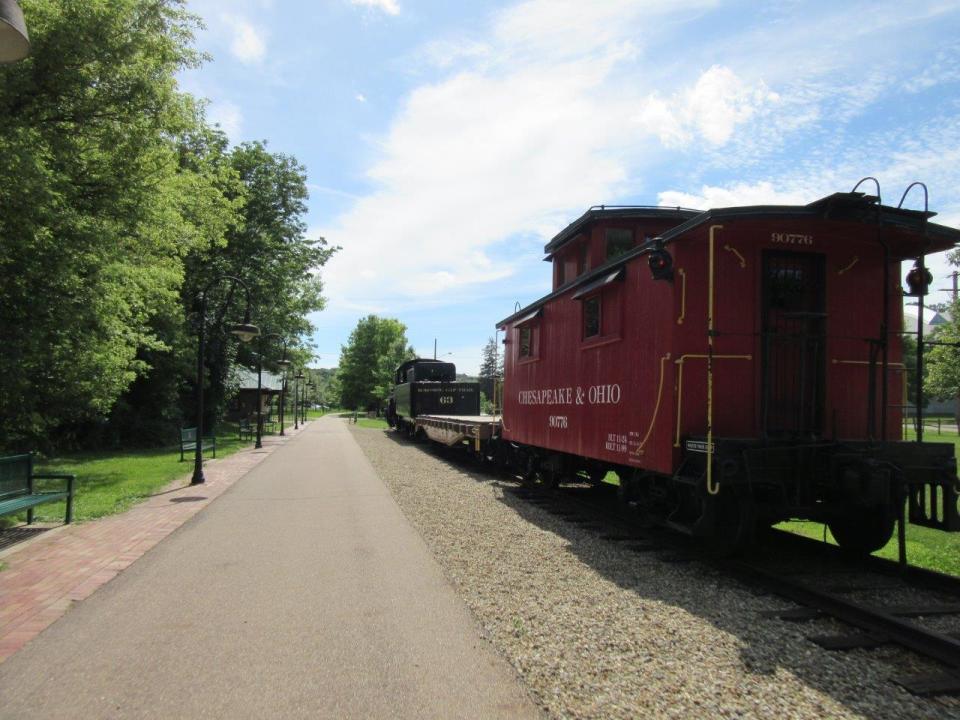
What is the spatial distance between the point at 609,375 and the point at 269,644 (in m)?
5.06

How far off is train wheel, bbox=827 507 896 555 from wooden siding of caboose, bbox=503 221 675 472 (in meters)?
1.91

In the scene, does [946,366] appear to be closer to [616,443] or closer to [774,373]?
[774,373]

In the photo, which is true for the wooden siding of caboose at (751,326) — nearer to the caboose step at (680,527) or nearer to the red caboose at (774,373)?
the red caboose at (774,373)

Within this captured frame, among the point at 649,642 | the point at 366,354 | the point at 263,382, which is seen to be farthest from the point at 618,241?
the point at 366,354

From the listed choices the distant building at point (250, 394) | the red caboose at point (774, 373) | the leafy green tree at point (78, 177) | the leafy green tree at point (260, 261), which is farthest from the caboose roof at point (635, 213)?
the distant building at point (250, 394)

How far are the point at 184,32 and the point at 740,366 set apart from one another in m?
10.5

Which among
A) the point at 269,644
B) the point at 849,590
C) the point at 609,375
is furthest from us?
the point at 609,375

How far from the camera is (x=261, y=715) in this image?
11.1 ft

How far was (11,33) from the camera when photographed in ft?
11.9

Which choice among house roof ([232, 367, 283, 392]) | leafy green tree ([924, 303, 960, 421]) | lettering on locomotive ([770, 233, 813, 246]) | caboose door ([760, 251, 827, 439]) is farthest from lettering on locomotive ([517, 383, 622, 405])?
house roof ([232, 367, 283, 392])

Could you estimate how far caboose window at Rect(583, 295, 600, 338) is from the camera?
851cm

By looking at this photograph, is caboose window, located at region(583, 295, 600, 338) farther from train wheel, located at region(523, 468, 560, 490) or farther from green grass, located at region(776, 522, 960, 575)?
green grass, located at region(776, 522, 960, 575)

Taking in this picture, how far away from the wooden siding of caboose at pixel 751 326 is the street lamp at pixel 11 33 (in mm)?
5361

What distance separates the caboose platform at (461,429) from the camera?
48.3ft
